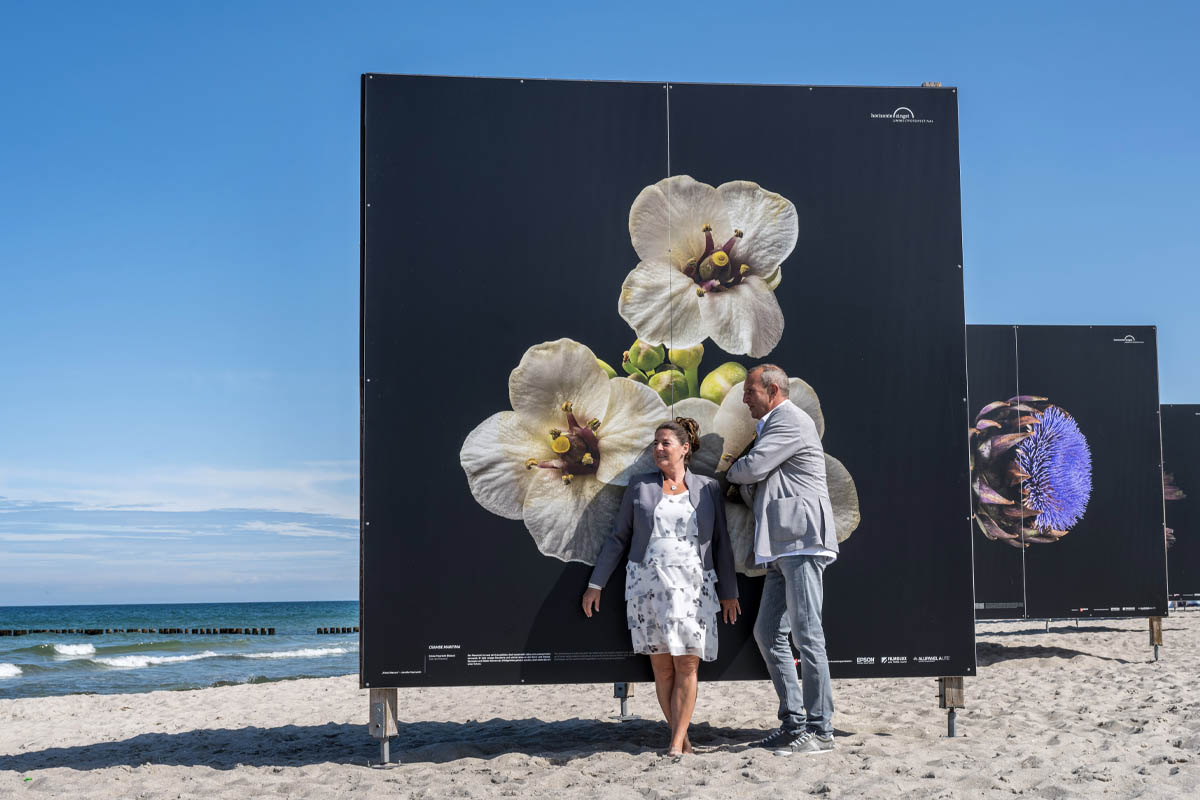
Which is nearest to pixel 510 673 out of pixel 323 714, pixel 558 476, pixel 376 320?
pixel 558 476

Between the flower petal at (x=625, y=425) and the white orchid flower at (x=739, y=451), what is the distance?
5.1 inches

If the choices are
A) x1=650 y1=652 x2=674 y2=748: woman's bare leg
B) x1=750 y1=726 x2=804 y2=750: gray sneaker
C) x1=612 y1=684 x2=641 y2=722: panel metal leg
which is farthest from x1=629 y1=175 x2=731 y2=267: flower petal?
x1=612 y1=684 x2=641 y2=722: panel metal leg

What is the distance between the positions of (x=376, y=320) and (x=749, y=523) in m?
1.94

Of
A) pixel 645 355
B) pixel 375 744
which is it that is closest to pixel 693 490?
pixel 645 355

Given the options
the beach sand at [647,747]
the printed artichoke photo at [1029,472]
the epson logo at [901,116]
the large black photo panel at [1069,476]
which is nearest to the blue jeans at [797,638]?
the beach sand at [647,747]

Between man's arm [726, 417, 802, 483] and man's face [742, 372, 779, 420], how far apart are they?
0.16 metres

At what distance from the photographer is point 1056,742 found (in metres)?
4.63

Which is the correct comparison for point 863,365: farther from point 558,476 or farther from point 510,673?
point 510,673

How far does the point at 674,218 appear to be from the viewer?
4867 millimetres

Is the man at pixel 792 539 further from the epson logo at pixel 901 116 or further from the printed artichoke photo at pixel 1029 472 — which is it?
the printed artichoke photo at pixel 1029 472

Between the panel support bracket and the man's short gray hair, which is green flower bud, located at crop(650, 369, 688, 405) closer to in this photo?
the man's short gray hair

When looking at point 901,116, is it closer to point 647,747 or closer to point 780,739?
Result: point 780,739

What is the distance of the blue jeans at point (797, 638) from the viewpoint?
4.46 metres

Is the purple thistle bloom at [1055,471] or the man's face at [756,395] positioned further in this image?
the purple thistle bloom at [1055,471]
